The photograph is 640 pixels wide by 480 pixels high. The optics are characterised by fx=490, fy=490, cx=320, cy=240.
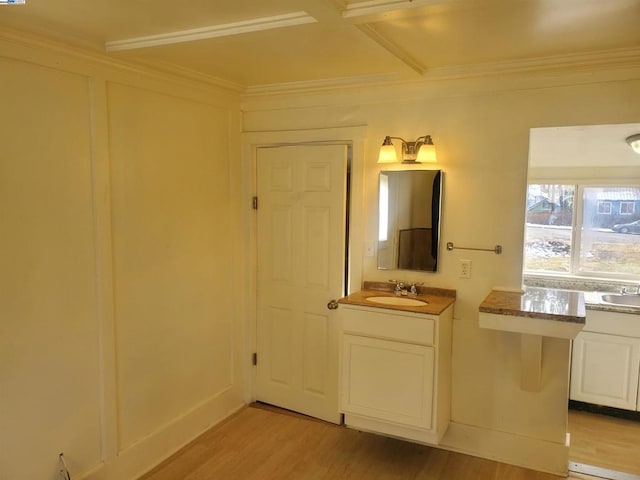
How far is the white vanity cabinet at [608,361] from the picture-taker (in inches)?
131

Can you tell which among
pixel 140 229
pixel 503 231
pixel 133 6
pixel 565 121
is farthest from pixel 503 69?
pixel 140 229

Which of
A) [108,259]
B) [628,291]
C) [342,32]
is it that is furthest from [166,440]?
[628,291]

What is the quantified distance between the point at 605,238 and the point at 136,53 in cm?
377

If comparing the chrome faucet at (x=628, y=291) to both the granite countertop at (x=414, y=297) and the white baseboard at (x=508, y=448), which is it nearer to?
the white baseboard at (x=508, y=448)

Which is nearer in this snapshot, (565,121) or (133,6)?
(133,6)

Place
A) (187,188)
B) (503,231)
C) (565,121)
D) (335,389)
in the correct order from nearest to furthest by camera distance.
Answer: (565,121) → (503,231) → (187,188) → (335,389)

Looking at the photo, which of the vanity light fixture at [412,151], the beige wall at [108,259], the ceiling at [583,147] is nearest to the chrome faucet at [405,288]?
the vanity light fixture at [412,151]

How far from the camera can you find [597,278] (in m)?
4.09

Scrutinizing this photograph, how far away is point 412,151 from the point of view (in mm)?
2895

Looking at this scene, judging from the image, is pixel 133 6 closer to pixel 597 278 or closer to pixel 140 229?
pixel 140 229

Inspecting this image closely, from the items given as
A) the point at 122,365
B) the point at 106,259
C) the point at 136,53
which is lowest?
the point at 122,365

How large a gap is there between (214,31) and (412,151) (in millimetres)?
1320

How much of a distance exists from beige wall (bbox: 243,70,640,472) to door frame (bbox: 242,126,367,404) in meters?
0.09

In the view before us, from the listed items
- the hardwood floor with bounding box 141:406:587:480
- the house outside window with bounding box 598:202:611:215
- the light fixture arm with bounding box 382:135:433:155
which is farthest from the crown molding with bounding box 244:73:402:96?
the house outside window with bounding box 598:202:611:215
